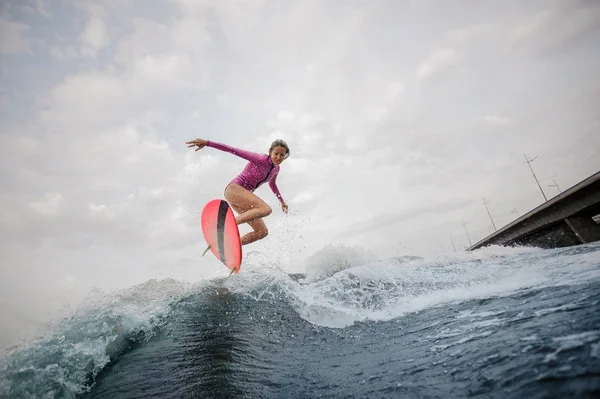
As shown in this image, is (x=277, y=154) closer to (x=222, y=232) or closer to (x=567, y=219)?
(x=222, y=232)

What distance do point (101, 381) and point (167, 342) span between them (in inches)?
33.8

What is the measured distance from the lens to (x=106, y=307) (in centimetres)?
485

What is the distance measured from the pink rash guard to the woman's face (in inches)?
4.1

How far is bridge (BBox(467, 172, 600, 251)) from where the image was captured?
9211 millimetres

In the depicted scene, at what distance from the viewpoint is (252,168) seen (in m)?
6.44

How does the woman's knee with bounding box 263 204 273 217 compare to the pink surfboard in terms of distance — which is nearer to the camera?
the pink surfboard

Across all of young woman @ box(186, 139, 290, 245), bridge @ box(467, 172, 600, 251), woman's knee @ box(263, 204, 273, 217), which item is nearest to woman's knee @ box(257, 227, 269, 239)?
young woman @ box(186, 139, 290, 245)

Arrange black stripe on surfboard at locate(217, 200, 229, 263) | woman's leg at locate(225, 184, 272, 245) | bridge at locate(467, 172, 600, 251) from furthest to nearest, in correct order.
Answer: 1. bridge at locate(467, 172, 600, 251)
2. black stripe on surfboard at locate(217, 200, 229, 263)
3. woman's leg at locate(225, 184, 272, 245)

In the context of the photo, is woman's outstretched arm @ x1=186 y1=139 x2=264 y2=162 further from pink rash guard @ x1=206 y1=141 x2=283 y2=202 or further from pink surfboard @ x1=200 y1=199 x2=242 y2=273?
pink surfboard @ x1=200 y1=199 x2=242 y2=273

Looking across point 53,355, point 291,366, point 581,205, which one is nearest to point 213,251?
point 53,355

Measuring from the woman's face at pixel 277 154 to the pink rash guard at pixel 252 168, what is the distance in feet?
0.34

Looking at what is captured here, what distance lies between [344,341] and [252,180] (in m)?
4.35

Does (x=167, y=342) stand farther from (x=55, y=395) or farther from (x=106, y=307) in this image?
(x=106, y=307)

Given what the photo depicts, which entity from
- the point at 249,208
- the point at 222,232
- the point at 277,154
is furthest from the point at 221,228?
the point at 277,154
